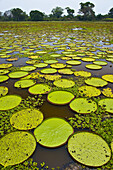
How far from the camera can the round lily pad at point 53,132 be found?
8.32ft

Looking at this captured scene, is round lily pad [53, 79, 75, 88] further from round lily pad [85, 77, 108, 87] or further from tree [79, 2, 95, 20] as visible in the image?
tree [79, 2, 95, 20]

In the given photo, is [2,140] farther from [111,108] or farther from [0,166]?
[111,108]

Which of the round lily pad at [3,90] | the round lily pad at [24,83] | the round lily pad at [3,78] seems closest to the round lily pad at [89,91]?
the round lily pad at [24,83]

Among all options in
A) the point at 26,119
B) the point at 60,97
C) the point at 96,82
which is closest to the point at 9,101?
the point at 26,119

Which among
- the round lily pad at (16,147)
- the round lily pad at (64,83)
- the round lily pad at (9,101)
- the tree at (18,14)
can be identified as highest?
the tree at (18,14)

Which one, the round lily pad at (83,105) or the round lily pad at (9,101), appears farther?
the round lily pad at (9,101)

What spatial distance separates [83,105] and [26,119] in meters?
1.68

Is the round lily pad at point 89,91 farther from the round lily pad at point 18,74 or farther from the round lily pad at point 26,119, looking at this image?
the round lily pad at point 18,74

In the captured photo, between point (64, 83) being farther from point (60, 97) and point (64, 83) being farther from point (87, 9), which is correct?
point (87, 9)

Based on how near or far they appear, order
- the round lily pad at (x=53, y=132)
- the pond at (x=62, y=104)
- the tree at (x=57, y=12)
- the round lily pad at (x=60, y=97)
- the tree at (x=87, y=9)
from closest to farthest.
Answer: the pond at (x=62, y=104)
the round lily pad at (x=53, y=132)
the round lily pad at (x=60, y=97)
the tree at (x=87, y=9)
the tree at (x=57, y=12)

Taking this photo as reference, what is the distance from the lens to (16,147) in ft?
8.04

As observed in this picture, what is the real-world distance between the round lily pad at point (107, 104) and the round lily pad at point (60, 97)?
0.91 meters

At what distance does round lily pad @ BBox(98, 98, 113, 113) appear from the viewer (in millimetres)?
3435

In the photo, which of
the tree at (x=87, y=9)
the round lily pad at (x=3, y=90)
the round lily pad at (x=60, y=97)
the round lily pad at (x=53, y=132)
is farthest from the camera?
the tree at (x=87, y=9)
